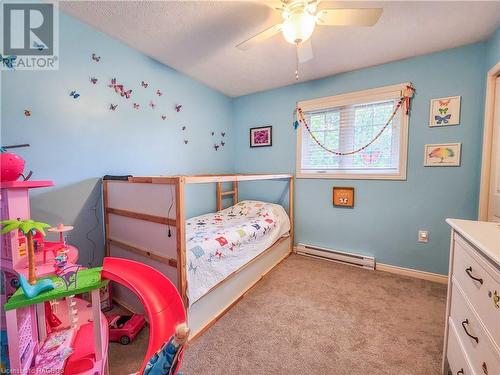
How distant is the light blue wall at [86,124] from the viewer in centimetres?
152

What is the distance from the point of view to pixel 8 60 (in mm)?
1414

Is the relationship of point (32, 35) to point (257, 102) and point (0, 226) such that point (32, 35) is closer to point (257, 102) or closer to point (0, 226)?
point (0, 226)

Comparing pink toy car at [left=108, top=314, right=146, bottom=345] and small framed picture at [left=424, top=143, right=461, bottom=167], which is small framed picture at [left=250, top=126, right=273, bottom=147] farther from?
pink toy car at [left=108, top=314, right=146, bottom=345]

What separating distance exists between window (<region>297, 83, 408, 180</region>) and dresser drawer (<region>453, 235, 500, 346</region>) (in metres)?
1.50

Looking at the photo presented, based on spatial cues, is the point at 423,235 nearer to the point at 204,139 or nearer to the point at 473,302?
the point at 473,302

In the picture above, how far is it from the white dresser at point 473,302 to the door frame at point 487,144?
1104 mm

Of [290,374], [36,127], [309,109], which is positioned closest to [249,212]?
[309,109]

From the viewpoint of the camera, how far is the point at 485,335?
0.79 metres

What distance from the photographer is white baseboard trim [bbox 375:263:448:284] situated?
7.17 ft

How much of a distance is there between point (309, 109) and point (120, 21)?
6.86 feet

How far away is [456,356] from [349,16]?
6.04 ft

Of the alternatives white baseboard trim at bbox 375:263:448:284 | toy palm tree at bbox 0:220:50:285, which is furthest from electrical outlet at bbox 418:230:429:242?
toy palm tree at bbox 0:220:50:285

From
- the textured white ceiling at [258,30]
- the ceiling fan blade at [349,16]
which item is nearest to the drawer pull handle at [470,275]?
the ceiling fan blade at [349,16]

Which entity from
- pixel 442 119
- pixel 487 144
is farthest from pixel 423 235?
pixel 442 119
